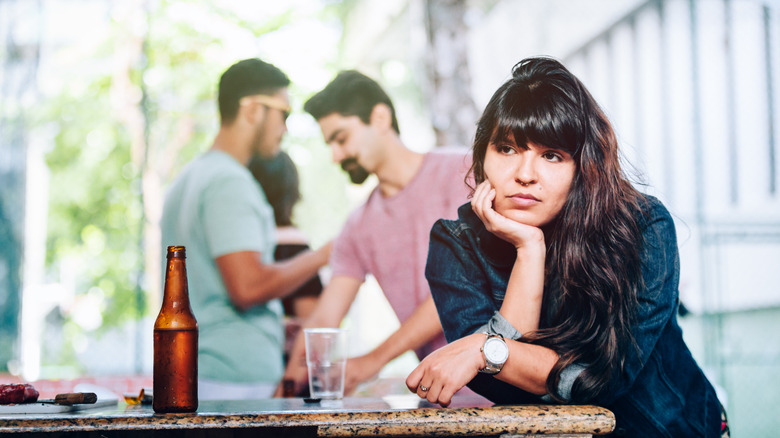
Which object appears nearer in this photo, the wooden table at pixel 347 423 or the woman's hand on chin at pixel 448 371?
the wooden table at pixel 347 423

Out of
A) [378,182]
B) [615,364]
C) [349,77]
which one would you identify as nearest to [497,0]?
[349,77]

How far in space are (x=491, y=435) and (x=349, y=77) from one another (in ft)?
5.03

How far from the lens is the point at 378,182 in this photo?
2.25m

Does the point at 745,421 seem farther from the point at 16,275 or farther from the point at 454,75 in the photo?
the point at 16,275

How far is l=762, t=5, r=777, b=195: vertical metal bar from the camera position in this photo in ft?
10.5

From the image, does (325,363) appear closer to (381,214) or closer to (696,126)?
→ (381,214)

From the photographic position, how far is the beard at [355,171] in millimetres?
2275

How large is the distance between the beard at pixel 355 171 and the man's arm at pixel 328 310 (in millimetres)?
321

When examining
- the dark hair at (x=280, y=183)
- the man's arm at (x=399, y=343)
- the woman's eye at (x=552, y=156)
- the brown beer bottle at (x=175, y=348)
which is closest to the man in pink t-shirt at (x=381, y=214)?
the man's arm at (x=399, y=343)

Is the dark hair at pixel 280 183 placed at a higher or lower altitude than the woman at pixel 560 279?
higher

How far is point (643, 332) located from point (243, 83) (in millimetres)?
1701

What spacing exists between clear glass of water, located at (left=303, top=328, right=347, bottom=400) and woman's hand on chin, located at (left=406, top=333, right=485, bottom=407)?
0.30 metres

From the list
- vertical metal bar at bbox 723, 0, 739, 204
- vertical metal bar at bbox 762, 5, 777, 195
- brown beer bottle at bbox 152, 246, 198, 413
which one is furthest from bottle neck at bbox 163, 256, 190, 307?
vertical metal bar at bbox 762, 5, 777, 195

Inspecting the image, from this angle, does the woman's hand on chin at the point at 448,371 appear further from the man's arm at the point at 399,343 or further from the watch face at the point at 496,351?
the man's arm at the point at 399,343
